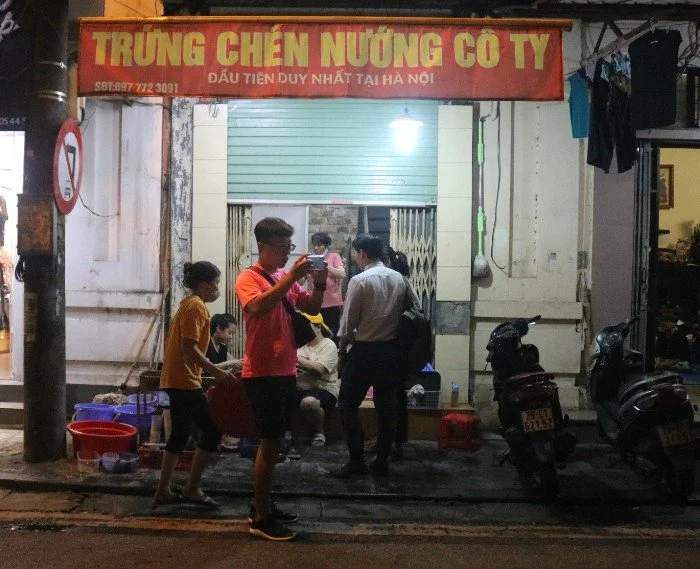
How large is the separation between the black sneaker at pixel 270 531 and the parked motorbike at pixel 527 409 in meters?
2.16

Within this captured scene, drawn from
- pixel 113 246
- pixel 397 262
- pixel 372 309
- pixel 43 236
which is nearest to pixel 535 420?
pixel 372 309

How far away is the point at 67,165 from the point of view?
651cm

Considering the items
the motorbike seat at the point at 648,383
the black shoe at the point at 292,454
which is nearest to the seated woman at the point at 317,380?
the black shoe at the point at 292,454

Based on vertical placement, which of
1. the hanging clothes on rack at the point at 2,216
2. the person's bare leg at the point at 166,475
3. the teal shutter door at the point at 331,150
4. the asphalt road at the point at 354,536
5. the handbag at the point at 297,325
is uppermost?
the teal shutter door at the point at 331,150

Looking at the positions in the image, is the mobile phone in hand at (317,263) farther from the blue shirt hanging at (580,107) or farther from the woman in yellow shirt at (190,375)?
the blue shirt hanging at (580,107)

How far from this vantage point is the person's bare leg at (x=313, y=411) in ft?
23.8

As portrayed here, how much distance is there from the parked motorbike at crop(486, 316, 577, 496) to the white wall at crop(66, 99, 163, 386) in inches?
158

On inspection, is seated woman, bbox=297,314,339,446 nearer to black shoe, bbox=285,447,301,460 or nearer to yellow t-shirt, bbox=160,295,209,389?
black shoe, bbox=285,447,301,460

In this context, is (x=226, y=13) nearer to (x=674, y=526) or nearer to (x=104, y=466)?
(x=104, y=466)

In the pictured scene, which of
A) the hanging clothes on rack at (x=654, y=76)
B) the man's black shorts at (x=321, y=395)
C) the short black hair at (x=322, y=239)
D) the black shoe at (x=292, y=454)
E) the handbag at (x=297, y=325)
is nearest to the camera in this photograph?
the handbag at (x=297, y=325)

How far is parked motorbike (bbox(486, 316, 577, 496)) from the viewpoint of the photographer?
5867 millimetres

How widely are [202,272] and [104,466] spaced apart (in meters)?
2.12

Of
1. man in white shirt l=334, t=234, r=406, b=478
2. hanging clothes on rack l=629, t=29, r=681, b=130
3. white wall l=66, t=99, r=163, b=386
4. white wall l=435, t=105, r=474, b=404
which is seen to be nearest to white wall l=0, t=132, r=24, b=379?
white wall l=66, t=99, r=163, b=386

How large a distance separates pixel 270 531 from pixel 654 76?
18.1 ft
